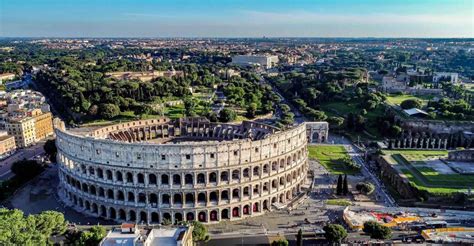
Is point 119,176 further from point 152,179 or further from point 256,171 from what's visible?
point 256,171

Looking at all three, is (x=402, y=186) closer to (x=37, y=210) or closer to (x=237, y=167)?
(x=237, y=167)

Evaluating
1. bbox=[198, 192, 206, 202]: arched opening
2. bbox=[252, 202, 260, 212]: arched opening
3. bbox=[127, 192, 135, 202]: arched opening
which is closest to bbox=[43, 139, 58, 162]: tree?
bbox=[127, 192, 135, 202]: arched opening

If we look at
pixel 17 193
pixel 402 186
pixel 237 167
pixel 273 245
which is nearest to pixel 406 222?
pixel 402 186

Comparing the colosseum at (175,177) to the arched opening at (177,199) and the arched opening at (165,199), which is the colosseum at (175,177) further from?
the arched opening at (177,199)

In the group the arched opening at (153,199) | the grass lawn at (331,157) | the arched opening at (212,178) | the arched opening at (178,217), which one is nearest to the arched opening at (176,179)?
the arched opening at (153,199)

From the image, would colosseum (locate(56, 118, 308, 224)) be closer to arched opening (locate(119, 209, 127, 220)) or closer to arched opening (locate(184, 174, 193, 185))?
arched opening (locate(184, 174, 193, 185))

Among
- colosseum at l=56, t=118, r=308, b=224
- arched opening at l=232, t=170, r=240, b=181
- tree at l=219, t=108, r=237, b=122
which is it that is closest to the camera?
colosseum at l=56, t=118, r=308, b=224

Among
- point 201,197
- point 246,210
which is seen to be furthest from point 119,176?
point 246,210
